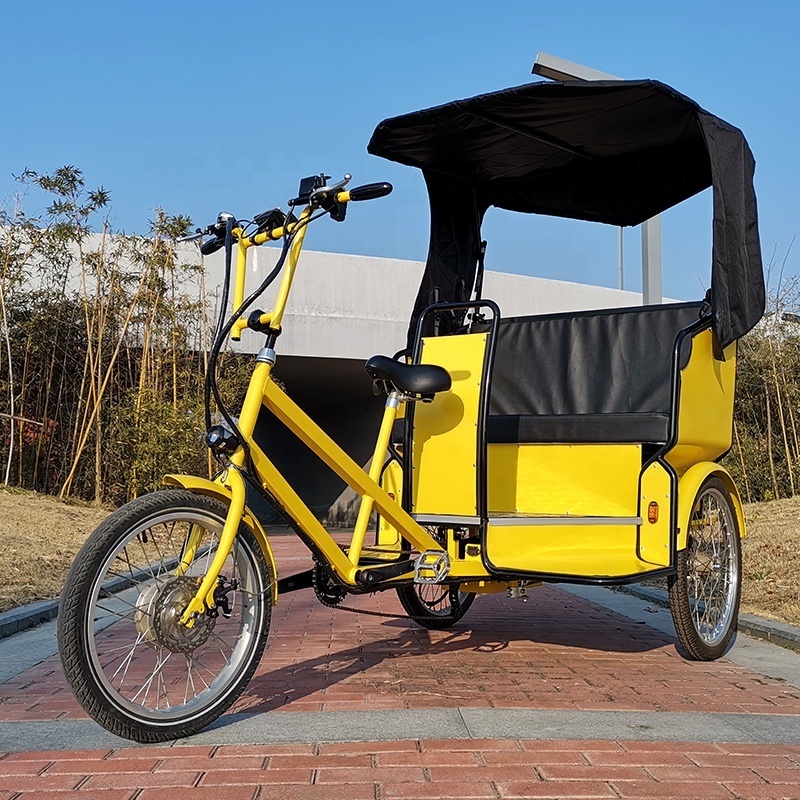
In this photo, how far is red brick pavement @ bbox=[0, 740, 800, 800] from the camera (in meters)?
2.68

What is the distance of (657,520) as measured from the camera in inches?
173

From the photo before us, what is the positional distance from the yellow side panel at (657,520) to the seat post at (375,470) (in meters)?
1.18

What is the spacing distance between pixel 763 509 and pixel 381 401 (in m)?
8.89

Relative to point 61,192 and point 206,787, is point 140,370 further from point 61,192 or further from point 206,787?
point 206,787

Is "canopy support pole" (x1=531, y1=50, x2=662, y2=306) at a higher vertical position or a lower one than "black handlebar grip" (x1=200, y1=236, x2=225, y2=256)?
higher

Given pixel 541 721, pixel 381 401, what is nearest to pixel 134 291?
pixel 381 401

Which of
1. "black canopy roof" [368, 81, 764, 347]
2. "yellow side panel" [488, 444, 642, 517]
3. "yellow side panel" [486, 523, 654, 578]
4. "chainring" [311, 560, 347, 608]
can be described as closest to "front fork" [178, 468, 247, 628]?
"chainring" [311, 560, 347, 608]

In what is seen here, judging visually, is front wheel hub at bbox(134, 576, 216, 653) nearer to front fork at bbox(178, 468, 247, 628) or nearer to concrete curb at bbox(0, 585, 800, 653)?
front fork at bbox(178, 468, 247, 628)

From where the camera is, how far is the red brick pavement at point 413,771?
105 inches

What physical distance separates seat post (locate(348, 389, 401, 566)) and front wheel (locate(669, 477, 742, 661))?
1.38 metres

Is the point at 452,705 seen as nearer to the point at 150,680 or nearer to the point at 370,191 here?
the point at 150,680

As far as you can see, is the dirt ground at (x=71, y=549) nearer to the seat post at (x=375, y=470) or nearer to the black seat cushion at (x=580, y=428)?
the black seat cushion at (x=580, y=428)

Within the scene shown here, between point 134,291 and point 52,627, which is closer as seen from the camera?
point 52,627

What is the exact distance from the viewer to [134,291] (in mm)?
12953
